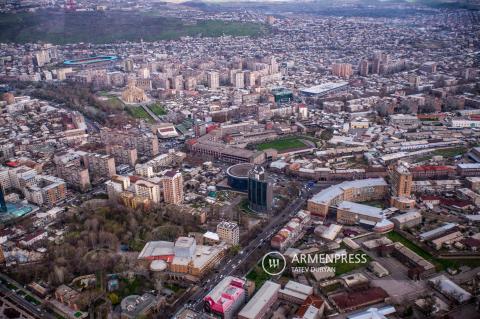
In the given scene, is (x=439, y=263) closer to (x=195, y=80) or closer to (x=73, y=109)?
(x=73, y=109)

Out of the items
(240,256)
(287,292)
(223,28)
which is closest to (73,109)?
(240,256)

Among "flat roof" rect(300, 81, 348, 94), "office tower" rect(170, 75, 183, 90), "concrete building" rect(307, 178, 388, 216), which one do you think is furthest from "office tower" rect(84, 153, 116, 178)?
"flat roof" rect(300, 81, 348, 94)

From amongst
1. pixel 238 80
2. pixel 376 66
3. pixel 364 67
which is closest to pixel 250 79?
pixel 238 80

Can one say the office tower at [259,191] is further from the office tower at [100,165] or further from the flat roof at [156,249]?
the office tower at [100,165]

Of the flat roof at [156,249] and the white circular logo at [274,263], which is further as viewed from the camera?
the flat roof at [156,249]

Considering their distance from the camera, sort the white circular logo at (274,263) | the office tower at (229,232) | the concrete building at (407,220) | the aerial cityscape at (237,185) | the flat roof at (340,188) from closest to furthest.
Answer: the aerial cityscape at (237,185) → the white circular logo at (274,263) → the office tower at (229,232) → the concrete building at (407,220) → the flat roof at (340,188)

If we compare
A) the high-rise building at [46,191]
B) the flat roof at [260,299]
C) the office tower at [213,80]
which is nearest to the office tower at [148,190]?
the high-rise building at [46,191]
